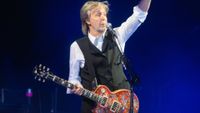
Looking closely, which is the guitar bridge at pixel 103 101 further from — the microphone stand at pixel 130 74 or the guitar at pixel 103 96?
the microphone stand at pixel 130 74

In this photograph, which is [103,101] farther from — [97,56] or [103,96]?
[97,56]

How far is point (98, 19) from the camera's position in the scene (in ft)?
11.4

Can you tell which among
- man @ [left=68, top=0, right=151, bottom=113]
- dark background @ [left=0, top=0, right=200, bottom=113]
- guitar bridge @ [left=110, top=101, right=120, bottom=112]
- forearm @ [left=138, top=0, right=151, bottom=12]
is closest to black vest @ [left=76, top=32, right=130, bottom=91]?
man @ [left=68, top=0, right=151, bottom=113]

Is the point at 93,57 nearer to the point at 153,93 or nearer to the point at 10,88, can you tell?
the point at 153,93

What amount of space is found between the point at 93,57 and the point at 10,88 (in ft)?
11.8

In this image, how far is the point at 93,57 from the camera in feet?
11.4

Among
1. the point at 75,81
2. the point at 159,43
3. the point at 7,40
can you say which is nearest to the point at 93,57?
the point at 75,81

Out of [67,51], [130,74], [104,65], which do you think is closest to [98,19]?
[104,65]

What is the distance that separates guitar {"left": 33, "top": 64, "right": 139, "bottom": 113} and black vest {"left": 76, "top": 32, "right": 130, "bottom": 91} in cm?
8

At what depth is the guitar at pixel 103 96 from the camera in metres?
3.37

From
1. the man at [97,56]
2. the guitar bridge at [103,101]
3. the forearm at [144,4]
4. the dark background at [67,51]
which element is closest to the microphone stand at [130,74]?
the man at [97,56]

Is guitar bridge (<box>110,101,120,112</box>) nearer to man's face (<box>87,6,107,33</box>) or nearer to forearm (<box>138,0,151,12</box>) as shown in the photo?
man's face (<box>87,6,107,33</box>)

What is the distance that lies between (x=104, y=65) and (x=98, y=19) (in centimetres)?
38

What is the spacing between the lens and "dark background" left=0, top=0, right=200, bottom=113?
20.2ft
